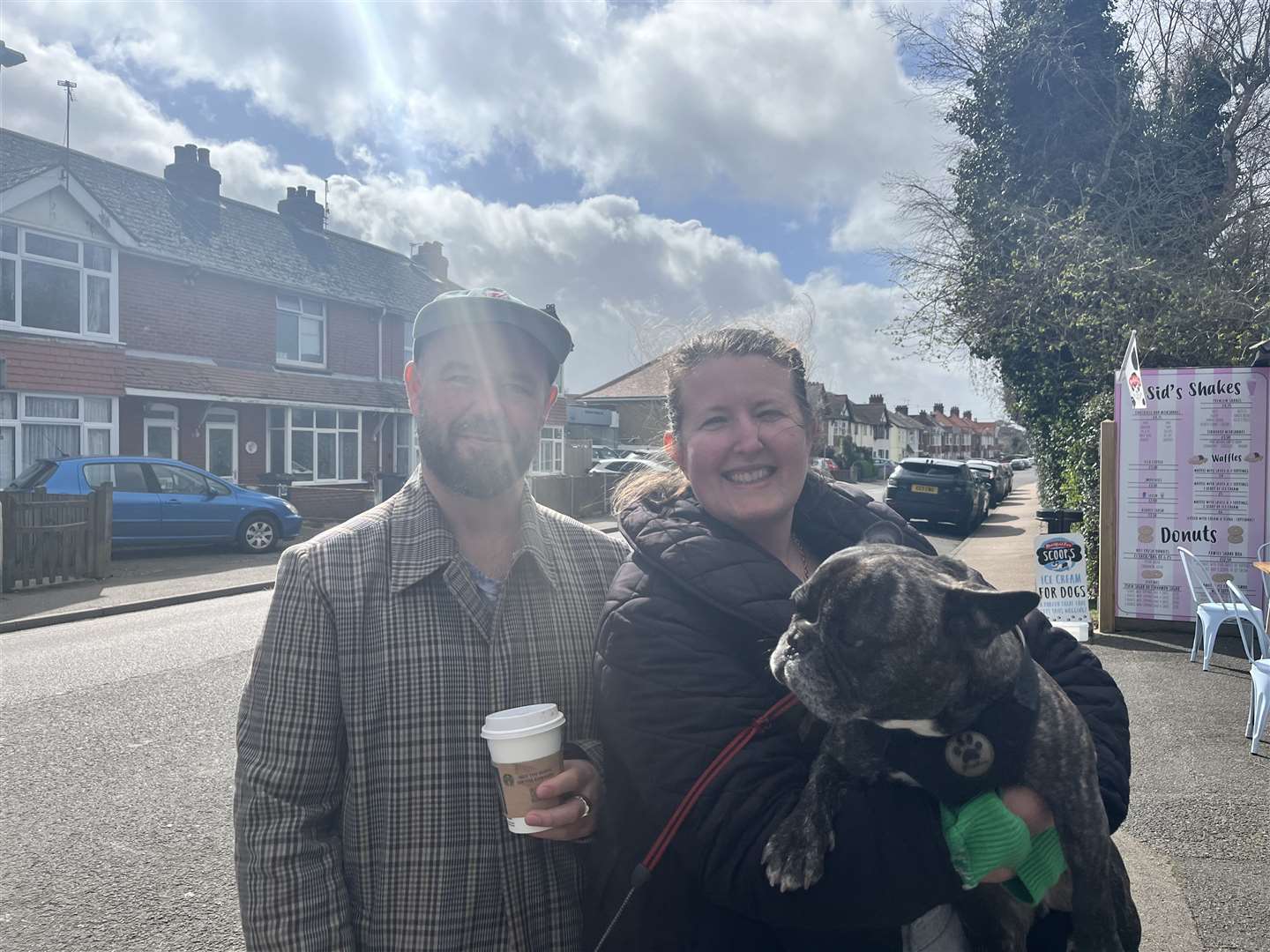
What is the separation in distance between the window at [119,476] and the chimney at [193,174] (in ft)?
41.4

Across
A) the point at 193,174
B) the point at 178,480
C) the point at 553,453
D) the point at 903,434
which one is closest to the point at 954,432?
the point at 903,434

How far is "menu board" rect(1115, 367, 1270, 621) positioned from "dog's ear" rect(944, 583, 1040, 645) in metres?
8.14

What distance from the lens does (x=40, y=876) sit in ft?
13.3

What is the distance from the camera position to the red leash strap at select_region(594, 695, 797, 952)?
5.05ft

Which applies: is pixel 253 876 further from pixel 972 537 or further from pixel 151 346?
pixel 151 346

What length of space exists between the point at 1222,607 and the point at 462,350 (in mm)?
7320

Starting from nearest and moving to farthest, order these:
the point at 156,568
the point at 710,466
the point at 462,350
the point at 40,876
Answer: the point at 710,466, the point at 462,350, the point at 40,876, the point at 156,568

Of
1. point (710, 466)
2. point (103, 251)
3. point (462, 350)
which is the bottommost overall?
point (710, 466)

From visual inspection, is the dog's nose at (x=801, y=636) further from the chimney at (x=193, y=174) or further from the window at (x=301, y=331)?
the chimney at (x=193, y=174)

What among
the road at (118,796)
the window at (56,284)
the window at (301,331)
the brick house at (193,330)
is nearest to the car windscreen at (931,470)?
the brick house at (193,330)

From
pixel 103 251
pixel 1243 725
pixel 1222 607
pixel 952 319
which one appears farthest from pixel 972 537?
pixel 103 251

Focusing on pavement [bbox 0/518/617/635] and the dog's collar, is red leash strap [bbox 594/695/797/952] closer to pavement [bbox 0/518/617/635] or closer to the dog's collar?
the dog's collar

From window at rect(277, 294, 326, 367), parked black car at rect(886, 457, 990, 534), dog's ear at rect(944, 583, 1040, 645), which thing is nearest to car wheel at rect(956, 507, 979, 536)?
parked black car at rect(886, 457, 990, 534)

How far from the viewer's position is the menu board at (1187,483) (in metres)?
8.12
